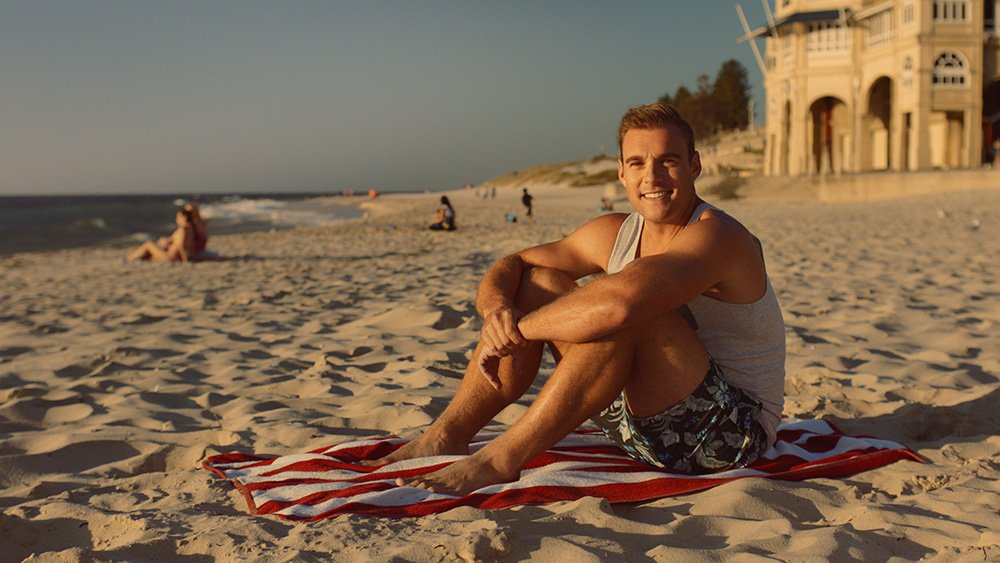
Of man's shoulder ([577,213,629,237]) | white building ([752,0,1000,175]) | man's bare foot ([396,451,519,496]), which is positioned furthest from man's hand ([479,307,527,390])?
white building ([752,0,1000,175])

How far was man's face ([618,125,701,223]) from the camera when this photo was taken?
7.98 ft

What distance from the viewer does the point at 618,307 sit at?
220cm

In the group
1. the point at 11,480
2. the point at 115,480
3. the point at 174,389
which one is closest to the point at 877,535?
the point at 115,480

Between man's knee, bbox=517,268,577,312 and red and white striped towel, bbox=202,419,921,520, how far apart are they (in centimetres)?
58

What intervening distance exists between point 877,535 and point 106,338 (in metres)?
5.47

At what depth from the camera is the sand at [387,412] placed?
212 centimetres

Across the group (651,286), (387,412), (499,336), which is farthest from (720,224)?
(387,412)

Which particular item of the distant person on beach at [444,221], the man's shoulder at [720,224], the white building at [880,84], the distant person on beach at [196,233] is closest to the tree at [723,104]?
the white building at [880,84]

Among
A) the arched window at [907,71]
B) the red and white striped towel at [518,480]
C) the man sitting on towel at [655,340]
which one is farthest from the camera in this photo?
the arched window at [907,71]

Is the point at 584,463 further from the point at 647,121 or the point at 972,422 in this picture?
the point at 972,422

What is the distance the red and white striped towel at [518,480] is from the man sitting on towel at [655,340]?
0.08 metres

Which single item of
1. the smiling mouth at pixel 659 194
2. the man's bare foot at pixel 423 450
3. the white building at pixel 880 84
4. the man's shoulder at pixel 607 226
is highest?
the white building at pixel 880 84

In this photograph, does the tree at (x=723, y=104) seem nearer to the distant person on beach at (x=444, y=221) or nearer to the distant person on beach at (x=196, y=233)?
the distant person on beach at (x=444, y=221)

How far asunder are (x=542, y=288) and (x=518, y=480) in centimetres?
69
